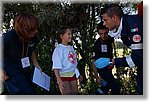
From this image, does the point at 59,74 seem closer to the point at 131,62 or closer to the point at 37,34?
the point at 37,34

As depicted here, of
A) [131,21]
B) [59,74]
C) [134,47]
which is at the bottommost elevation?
[59,74]

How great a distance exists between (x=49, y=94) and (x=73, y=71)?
0.37 m

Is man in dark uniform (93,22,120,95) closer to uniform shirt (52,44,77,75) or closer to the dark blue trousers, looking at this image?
uniform shirt (52,44,77,75)

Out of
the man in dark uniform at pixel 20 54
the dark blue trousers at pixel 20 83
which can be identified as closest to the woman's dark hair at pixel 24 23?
the man in dark uniform at pixel 20 54

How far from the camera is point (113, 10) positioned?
14.4 feet

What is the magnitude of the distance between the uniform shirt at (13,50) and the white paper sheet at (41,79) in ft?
0.64

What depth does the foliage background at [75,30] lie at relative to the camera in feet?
14.4

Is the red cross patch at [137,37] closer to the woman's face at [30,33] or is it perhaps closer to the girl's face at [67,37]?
the girl's face at [67,37]

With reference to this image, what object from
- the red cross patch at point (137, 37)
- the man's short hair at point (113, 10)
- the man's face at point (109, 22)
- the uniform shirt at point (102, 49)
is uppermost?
the man's short hair at point (113, 10)

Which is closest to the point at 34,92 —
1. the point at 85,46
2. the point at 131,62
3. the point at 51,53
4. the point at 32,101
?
the point at 32,101

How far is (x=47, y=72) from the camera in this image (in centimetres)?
442

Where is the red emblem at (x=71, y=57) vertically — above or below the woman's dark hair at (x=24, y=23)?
below

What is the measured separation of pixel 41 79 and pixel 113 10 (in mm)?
1099

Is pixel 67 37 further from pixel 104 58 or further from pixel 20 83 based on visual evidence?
pixel 20 83
